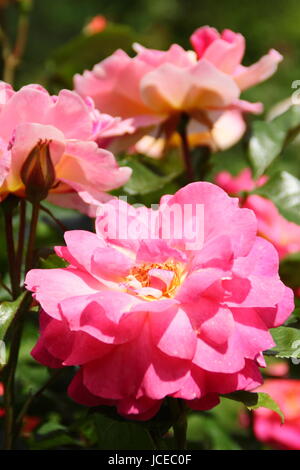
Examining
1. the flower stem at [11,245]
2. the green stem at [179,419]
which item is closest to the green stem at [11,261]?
the flower stem at [11,245]

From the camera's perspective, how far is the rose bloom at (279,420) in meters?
0.85

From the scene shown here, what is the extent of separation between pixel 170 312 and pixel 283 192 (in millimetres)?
275

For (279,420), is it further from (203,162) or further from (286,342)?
(286,342)

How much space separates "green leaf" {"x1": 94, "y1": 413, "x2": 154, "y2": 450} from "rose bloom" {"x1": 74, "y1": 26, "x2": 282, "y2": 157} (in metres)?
0.24

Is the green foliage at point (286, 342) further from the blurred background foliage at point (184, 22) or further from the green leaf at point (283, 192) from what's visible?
the blurred background foliage at point (184, 22)

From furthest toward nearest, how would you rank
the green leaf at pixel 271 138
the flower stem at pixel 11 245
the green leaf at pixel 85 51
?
the green leaf at pixel 85 51, the green leaf at pixel 271 138, the flower stem at pixel 11 245

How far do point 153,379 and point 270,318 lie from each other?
0.07 meters

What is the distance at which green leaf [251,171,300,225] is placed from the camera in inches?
23.7

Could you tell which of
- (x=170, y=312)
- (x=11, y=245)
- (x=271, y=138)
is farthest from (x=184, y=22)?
(x=170, y=312)

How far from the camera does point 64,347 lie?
37 cm

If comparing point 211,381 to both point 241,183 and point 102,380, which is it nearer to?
point 102,380

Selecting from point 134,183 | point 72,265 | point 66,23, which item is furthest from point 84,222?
point 66,23

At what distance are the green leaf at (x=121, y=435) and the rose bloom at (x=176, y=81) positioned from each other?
24cm

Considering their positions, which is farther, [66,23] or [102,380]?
[66,23]
